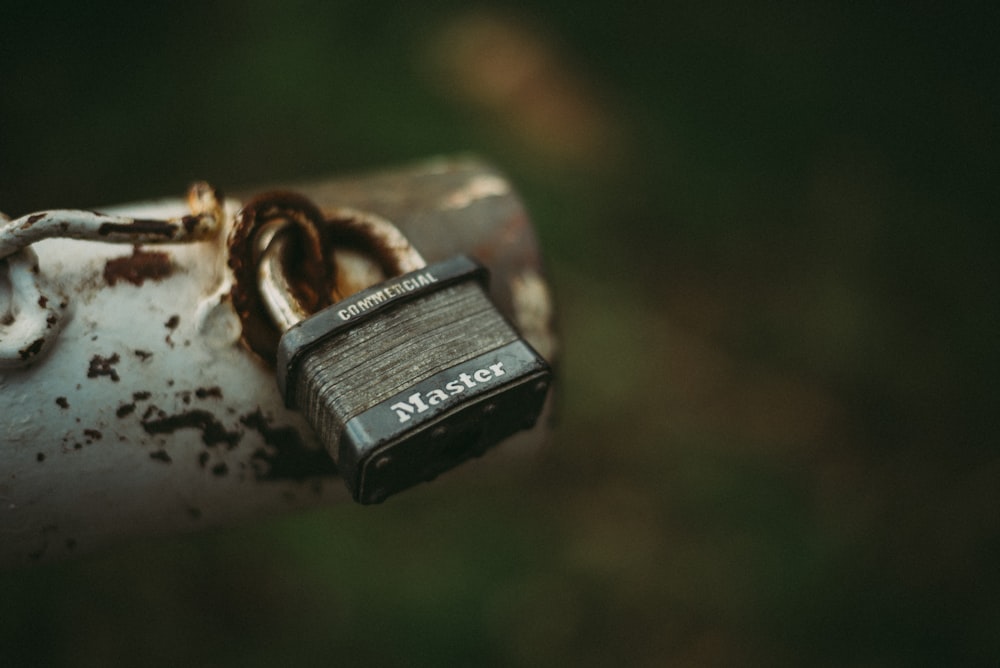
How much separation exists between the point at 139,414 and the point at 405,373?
0.69ft

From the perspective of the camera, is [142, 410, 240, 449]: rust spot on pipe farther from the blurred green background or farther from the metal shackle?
the blurred green background

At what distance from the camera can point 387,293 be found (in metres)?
0.62

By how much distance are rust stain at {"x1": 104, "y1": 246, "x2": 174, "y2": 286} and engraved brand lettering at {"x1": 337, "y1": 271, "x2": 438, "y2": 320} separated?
15 cm

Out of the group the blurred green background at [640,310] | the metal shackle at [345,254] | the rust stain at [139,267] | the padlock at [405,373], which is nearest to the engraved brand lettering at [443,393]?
the padlock at [405,373]

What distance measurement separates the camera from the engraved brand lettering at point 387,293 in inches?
23.8

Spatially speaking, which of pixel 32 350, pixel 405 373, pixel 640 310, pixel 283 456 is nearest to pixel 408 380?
pixel 405 373

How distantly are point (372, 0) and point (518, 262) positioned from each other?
206 centimetres

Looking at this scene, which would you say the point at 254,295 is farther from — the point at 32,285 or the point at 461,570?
the point at 461,570

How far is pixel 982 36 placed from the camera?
2645 millimetres

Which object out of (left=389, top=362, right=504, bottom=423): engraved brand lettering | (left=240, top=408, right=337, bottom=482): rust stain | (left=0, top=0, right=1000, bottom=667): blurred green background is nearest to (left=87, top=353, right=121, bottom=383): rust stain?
(left=240, top=408, right=337, bottom=482): rust stain

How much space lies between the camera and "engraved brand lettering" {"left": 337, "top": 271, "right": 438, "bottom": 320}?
60 centimetres

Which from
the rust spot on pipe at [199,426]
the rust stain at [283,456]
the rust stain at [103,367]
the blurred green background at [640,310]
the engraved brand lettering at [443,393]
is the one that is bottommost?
the blurred green background at [640,310]

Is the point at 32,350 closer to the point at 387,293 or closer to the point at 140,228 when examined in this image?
the point at 140,228

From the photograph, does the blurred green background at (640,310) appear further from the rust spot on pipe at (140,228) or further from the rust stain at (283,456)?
the rust spot on pipe at (140,228)
